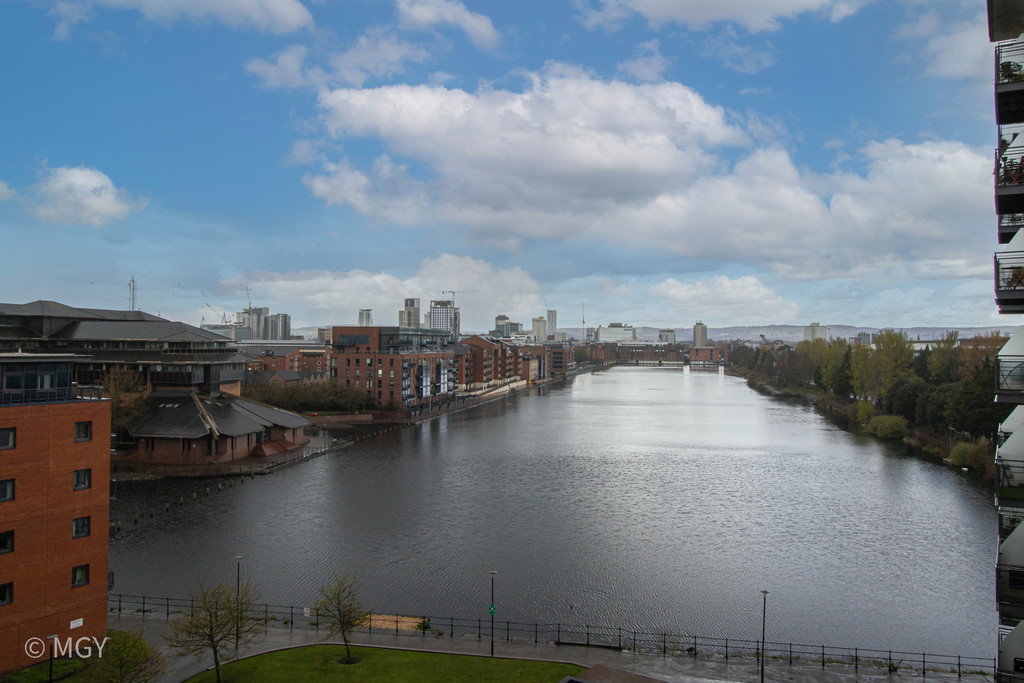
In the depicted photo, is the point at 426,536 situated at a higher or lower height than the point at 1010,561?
lower

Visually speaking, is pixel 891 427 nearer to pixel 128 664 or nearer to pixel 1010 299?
pixel 1010 299

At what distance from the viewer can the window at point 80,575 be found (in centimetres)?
1692

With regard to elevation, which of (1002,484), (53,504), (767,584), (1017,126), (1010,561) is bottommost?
(767,584)

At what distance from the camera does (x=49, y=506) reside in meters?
16.6

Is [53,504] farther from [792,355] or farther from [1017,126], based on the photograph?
[792,355]

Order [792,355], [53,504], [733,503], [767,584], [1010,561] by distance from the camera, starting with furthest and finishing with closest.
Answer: [792,355] → [733,503] → [767,584] → [53,504] → [1010,561]

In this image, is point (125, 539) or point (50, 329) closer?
point (125, 539)

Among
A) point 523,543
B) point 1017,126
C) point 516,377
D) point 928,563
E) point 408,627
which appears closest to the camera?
point 1017,126

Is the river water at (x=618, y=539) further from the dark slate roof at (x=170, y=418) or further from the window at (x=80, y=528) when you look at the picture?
the window at (x=80, y=528)

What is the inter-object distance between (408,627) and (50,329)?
147ft

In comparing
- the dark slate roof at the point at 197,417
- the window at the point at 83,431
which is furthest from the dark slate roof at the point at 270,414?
the window at the point at 83,431

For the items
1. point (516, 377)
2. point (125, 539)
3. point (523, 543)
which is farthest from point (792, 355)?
point (125, 539)

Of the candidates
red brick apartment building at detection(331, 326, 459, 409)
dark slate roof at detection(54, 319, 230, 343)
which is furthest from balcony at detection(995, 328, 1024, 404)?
red brick apartment building at detection(331, 326, 459, 409)

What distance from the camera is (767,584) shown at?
77.9 feet
